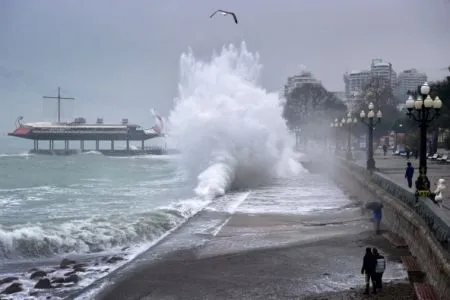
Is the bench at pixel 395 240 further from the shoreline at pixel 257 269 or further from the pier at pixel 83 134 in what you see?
the pier at pixel 83 134

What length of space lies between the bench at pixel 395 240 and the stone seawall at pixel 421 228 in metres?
0.11

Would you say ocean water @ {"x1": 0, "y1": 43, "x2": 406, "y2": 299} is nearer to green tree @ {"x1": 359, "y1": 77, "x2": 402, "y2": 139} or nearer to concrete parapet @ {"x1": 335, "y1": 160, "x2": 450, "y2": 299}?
concrete parapet @ {"x1": 335, "y1": 160, "x2": 450, "y2": 299}

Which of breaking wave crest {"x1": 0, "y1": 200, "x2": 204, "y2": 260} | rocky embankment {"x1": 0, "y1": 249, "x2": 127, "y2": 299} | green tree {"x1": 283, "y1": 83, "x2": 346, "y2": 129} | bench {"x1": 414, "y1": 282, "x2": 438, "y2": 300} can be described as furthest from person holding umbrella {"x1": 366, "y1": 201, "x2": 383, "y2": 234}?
green tree {"x1": 283, "y1": 83, "x2": 346, "y2": 129}

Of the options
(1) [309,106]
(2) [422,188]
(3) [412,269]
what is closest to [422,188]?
(2) [422,188]

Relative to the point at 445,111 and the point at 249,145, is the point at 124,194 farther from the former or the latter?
the point at 445,111

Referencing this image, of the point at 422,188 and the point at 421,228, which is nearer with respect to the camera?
the point at 421,228

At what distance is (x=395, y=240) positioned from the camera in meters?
13.1

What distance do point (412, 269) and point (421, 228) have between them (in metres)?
0.79

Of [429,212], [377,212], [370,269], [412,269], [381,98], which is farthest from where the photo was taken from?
[381,98]

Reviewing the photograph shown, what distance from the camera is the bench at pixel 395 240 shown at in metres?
12.5

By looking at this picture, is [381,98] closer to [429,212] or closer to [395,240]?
[395,240]

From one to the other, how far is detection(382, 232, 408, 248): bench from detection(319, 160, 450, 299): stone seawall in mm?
108

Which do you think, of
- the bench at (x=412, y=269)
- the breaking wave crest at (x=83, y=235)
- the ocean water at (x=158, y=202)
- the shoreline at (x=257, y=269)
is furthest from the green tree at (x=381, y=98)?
the bench at (x=412, y=269)

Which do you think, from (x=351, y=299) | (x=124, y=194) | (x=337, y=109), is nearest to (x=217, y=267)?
(x=351, y=299)
